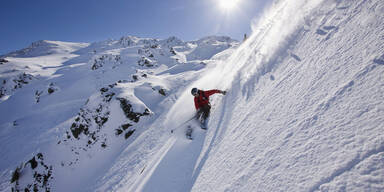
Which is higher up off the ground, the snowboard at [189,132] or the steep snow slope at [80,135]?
the snowboard at [189,132]

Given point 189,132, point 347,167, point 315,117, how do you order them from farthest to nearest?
point 189,132 < point 315,117 < point 347,167

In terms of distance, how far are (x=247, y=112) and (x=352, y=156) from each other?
2549 mm

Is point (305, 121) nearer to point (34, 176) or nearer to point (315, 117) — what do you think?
point (315, 117)

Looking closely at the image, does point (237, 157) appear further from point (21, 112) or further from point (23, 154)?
point (21, 112)

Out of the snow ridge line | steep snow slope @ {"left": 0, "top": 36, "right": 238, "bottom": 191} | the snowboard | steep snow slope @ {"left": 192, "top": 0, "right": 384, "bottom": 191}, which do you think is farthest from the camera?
steep snow slope @ {"left": 0, "top": 36, "right": 238, "bottom": 191}

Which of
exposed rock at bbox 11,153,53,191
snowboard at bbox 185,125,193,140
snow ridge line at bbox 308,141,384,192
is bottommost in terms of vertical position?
exposed rock at bbox 11,153,53,191

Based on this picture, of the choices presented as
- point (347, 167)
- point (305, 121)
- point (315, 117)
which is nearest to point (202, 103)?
point (305, 121)

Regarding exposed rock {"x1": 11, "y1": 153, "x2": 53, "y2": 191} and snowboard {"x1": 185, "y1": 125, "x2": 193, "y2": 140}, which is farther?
exposed rock {"x1": 11, "y1": 153, "x2": 53, "y2": 191}

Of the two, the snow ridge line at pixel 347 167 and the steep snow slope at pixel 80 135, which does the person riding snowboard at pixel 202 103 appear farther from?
the steep snow slope at pixel 80 135

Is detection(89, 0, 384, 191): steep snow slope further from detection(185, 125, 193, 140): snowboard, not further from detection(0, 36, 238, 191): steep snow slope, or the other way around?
detection(0, 36, 238, 191): steep snow slope

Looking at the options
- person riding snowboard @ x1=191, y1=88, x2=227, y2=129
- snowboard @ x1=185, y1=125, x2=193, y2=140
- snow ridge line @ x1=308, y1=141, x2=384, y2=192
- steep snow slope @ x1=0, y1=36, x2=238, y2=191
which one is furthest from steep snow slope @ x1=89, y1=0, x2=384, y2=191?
steep snow slope @ x1=0, y1=36, x2=238, y2=191

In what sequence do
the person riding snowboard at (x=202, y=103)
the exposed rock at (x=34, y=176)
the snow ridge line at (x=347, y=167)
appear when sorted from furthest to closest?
the exposed rock at (x=34, y=176)
the person riding snowboard at (x=202, y=103)
the snow ridge line at (x=347, y=167)

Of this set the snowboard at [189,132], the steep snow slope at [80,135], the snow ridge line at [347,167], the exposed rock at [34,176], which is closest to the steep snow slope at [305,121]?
the snow ridge line at [347,167]

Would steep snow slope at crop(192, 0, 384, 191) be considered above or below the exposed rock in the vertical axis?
above
